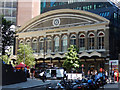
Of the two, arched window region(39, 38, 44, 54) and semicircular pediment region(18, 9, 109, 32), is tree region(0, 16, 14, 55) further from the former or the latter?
arched window region(39, 38, 44, 54)

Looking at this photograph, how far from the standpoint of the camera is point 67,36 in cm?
5462

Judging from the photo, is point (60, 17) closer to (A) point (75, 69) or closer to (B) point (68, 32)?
(B) point (68, 32)

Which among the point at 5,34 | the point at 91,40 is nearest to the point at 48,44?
the point at 91,40

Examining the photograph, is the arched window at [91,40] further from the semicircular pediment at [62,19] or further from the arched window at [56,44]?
the arched window at [56,44]

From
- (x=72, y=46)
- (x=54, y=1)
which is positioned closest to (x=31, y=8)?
(x=54, y=1)

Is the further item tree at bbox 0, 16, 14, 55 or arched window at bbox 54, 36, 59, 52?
arched window at bbox 54, 36, 59, 52

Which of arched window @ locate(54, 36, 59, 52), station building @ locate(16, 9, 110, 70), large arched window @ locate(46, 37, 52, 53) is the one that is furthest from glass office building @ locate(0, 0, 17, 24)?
arched window @ locate(54, 36, 59, 52)

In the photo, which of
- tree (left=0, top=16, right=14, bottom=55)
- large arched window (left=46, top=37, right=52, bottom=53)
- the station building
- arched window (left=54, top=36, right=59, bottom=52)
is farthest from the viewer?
large arched window (left=46, top=37, right=52, bottom=53)

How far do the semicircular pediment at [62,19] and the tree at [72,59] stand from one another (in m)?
7.23

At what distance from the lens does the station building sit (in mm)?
49375

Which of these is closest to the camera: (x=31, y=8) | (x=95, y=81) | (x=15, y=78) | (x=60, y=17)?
(x=95, y=81)

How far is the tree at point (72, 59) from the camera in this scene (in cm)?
4917

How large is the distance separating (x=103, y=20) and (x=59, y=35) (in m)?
12.1

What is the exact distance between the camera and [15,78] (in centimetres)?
2773
